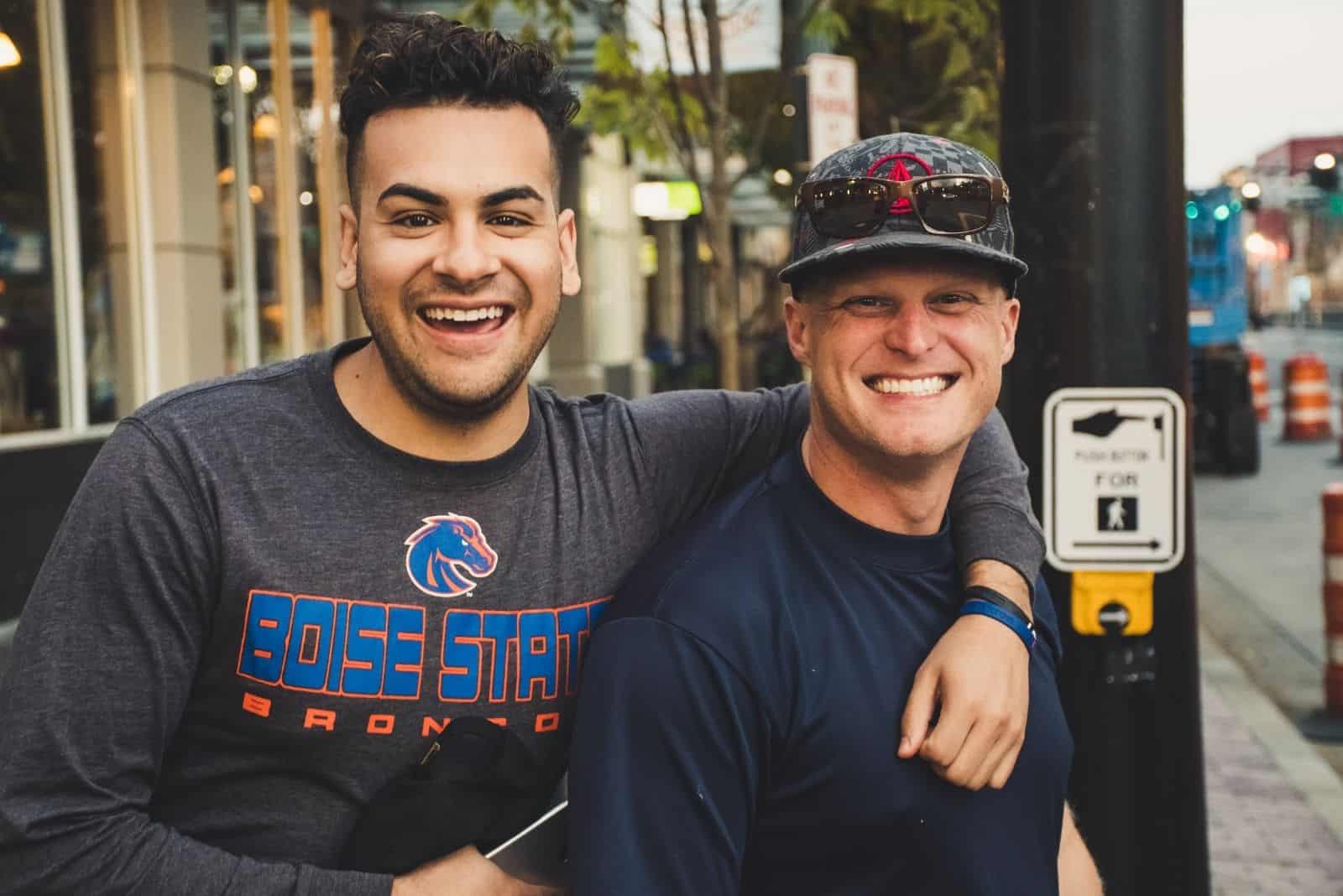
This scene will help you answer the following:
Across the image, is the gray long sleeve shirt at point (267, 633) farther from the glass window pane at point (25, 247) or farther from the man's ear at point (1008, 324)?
the glass window pane at point (25, 247)

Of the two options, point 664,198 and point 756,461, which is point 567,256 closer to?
point 756,461

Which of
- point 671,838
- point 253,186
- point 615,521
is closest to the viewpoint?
point 671,838

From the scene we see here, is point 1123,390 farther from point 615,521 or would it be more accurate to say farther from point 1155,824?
point 615,521

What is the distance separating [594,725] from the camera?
1.81m

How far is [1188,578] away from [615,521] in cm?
165

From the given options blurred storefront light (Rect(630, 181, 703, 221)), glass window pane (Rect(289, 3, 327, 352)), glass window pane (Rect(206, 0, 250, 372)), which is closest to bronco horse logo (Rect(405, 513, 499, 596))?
glass window pane (Rect(206, 0, 250, 372))

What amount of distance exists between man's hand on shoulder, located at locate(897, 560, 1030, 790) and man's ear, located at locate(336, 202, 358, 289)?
1.09 m

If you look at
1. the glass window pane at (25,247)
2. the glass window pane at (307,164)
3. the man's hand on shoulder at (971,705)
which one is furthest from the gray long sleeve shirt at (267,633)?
the glass window pane at (307,164)

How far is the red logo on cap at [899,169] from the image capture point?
6.65 feet

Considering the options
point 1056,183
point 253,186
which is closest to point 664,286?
point 253,186

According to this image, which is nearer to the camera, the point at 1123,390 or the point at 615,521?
the point at 615,521

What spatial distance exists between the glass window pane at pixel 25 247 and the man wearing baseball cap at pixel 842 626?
6.38 meters

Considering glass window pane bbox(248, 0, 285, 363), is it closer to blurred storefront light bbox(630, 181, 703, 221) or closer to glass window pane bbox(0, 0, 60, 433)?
glass window pane bbox(0, 0, 60, 433)

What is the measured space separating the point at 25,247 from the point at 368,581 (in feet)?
21.1
